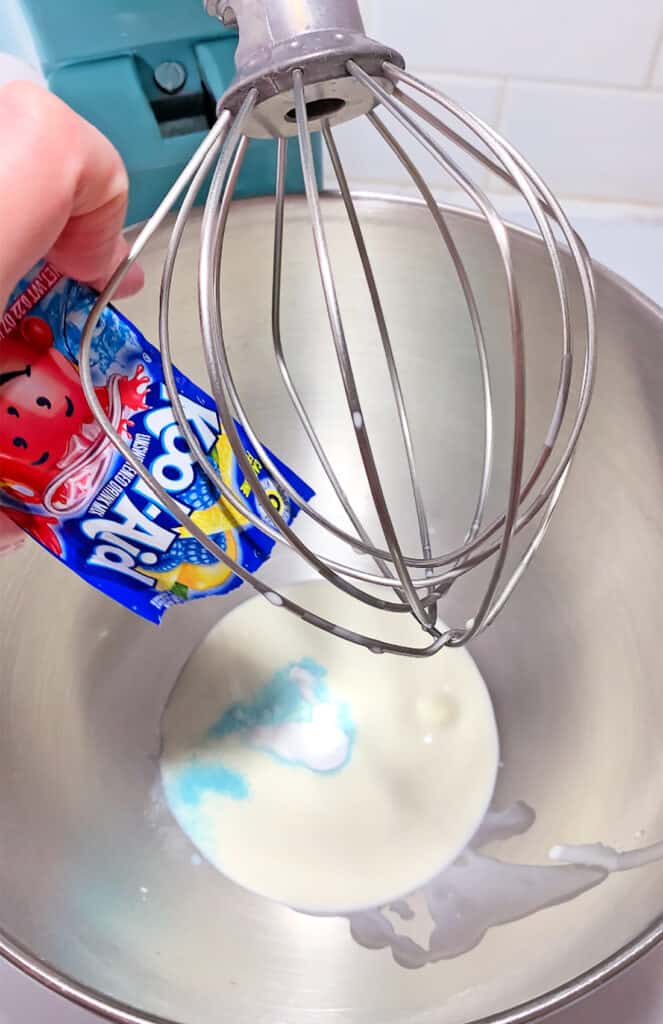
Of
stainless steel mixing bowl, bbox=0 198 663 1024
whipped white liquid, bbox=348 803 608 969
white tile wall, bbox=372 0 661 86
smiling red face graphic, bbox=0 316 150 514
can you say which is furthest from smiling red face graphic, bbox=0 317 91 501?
white tile wall, bbox=372 0 661 86

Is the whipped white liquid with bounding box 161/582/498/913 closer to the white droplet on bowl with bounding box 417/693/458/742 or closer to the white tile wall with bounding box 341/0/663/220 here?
the white droplet on bowl with bounding box 417/693/458/742

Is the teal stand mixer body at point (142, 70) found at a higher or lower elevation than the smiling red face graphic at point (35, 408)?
higher

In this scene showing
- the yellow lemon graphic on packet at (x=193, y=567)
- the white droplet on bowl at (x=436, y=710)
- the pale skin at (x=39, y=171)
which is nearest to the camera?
the pale skin at (x=39, y=171)

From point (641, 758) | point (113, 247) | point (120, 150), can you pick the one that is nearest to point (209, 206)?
point (113, 247)

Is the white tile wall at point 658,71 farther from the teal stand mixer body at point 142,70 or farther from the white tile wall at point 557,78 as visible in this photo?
the teal stand mixer body at point 142,70

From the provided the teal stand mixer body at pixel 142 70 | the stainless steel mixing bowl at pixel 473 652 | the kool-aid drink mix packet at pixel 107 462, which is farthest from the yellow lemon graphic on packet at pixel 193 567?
the teal stand mixer body at pixel 142 70

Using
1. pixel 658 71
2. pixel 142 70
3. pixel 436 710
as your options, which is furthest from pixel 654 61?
pixel 436 710

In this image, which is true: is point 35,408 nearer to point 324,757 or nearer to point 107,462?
point 107,462

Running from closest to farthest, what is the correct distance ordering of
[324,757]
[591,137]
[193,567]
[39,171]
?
[39,171]
[193,567]
[324,757]
[591,137]
